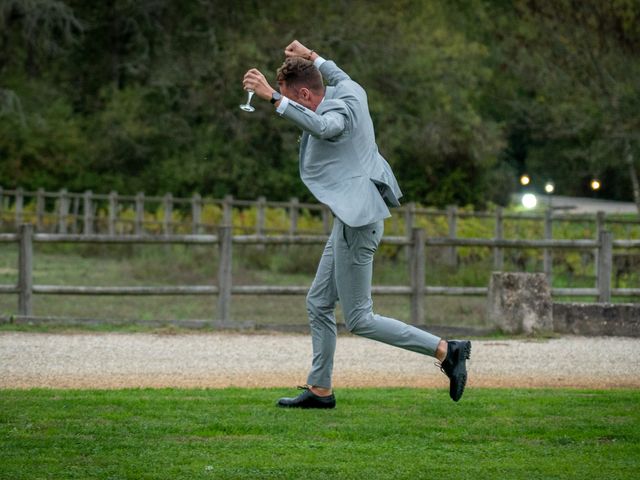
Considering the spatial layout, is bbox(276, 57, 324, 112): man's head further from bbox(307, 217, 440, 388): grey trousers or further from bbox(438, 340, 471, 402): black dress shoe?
bbox(438, 340, 471, 402): black dress shoe

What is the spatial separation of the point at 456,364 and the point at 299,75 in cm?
180

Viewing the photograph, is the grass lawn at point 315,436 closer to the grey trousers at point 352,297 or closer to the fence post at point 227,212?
the grey trousers at point 352,297

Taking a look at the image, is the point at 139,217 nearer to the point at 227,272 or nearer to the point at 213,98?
the point at 213,98

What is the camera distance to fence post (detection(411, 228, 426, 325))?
13625 millimetres

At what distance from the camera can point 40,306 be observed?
55.3 feet

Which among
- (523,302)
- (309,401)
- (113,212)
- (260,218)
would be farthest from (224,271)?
(113,212)

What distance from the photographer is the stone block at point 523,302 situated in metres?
12.7

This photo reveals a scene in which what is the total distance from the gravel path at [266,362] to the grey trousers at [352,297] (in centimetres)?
183

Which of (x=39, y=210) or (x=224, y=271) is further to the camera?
(x=39, y=210)

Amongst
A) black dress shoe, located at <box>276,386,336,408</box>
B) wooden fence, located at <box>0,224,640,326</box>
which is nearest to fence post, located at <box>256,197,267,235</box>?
wooden fence, located at <box>0,224,640,326</box>

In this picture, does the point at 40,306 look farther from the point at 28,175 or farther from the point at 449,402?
the point at 28,175

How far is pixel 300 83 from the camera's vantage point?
7.04 meters

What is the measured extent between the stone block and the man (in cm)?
552

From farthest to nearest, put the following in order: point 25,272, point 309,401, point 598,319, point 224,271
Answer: point 224,271 < point 25,272 < point 598,319 < point 309,401
